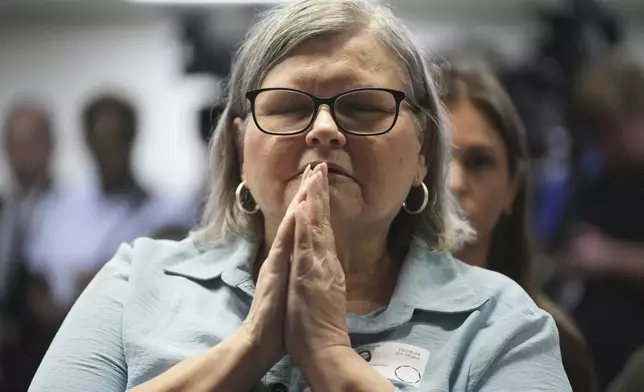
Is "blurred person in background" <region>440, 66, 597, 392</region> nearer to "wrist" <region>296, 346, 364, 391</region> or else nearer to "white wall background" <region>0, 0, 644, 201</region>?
"wrist" <region>296, 346, 364, 391</region>

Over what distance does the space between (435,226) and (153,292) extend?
0.50 metres

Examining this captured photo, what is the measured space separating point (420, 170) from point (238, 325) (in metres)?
0.40

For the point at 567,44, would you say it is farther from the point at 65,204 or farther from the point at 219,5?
the point at 65,204

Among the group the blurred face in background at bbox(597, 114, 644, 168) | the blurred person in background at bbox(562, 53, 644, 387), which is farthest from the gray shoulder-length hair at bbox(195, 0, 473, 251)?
the blurred face in background at bbox(597, 114, 644, 168)

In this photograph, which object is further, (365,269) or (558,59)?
(558,59)

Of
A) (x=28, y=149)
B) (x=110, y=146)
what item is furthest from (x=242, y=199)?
(x=28, y=149)

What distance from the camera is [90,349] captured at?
1133 millimetres

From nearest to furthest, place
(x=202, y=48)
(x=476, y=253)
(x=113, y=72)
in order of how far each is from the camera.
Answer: (x=476, y=253) < (x=202, y=48) < (x=113, y=72)

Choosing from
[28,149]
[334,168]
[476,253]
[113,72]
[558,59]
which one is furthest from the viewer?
[113,72]

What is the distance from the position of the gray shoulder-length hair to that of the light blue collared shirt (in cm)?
8

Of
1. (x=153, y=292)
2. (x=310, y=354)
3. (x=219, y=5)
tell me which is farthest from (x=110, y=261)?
(x=219, y=5)

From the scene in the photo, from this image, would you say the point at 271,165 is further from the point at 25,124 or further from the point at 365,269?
the point at 25,124

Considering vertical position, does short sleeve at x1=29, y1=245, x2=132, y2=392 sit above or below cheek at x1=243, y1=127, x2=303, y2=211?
below

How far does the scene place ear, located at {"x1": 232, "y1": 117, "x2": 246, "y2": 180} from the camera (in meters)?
1.30
